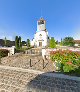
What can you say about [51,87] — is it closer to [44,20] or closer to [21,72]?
[21,72]

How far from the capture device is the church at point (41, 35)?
39594 millimetres

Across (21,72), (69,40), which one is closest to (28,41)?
(69,40)

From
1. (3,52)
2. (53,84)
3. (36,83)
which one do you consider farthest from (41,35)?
(53,84)

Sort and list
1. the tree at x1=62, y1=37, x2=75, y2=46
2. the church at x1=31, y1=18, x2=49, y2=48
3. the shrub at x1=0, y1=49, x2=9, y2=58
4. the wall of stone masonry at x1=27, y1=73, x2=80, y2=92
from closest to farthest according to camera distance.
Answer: the wall of stone masonry at x1=27, y1=73, x2=80, y2=92
the shrub at x1=0, y1=49, x2=9, y2=58
the church at x1=31, y1=18, x2=49, y2=48
the tree at x1=62, y1=37, x2=75, y2=46

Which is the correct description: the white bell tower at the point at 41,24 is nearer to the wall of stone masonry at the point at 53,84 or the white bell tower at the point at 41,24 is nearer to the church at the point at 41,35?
the church at the point at 41,35

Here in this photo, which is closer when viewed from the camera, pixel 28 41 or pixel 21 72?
pixel 21 72

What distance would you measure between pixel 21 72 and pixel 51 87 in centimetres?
288

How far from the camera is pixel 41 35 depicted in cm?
4000

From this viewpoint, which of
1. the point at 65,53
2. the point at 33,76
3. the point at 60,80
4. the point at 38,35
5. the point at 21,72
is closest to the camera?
the point at 60,80

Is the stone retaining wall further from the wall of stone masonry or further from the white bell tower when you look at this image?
the white bell tower

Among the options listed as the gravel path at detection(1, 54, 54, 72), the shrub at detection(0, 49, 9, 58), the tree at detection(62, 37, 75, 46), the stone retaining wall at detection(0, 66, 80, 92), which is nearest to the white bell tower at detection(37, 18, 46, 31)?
the tree at detection(62, 37, 75, 46)

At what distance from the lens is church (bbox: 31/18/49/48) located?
39.6 meters

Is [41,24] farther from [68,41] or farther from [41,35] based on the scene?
→ [68,41]

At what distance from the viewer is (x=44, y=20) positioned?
41406 millimetres
